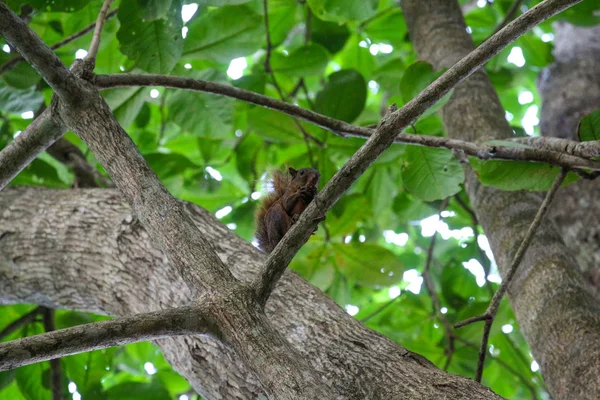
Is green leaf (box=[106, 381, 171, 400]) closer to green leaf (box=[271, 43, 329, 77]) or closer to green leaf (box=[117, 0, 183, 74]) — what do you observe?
green leaf (box=[117, 0, 183, 74])

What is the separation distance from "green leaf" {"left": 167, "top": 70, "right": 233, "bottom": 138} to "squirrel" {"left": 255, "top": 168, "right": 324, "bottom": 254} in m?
0.61

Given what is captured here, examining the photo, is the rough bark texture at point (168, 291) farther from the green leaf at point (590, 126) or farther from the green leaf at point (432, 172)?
the green leaf at point (590, 126)

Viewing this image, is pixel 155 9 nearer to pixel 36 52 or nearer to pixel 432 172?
pixel 36 52

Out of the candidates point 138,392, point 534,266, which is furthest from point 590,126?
point 138,392

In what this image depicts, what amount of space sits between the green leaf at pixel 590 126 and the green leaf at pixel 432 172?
468 mm

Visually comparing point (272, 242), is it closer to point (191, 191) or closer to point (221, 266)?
point (221, 266)

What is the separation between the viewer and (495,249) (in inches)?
89.2

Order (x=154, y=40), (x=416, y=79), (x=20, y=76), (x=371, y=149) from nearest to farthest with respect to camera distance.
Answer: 1. (x=371, y=149)
2. (x=416, y=79)
3. (x=154, y=40)
4. (x=20, y=76)

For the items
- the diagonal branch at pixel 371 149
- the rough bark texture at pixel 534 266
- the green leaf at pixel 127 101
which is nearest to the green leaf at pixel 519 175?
the rough bark texture at pixel 534 266

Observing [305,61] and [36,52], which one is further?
[305,61]

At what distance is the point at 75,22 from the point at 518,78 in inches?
126

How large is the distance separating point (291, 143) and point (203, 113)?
417 millimetres

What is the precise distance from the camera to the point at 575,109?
368cm

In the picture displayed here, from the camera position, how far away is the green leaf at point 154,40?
7.89 feet
